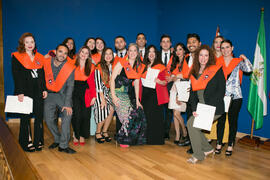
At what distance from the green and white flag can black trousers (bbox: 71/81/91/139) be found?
9.27 ft

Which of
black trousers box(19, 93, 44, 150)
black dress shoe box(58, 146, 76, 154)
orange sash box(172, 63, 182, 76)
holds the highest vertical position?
orange sash box(172, 63, 182, 76)

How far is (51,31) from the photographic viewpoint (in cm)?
521

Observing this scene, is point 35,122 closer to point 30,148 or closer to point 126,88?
point 30,148

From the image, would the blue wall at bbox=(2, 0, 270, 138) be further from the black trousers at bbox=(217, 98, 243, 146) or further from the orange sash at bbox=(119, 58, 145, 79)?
the orange sash at bbox=(119, 58, 145, 79)

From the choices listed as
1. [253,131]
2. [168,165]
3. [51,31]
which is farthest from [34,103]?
[253,131]

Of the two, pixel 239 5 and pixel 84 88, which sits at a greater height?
pixel 239 5

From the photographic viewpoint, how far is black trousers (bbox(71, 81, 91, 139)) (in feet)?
12.4

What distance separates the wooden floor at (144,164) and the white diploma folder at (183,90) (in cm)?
83

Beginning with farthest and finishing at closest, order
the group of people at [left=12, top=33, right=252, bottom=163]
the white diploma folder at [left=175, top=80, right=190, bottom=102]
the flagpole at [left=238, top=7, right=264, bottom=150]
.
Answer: the flagpole at [left=238, top=7, right=264, bottom=150] < the white diploma folder at [left=175, top=80, right=190, bottom=102] < the group of people at [left=12, top=33, right=252, bottom=163]

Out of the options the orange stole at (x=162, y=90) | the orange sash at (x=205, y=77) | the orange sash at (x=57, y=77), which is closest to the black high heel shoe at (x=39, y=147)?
the orange sash at (x=57, y=77)

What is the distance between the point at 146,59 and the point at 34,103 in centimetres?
188

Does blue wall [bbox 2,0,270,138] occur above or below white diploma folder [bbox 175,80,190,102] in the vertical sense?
above

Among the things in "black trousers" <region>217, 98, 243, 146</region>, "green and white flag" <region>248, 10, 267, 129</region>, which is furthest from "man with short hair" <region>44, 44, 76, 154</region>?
"green and white flag" <region>248, 10, 267, 129</region>

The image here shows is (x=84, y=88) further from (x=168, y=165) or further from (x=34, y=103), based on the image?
(x=168, y=165)
